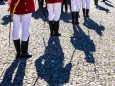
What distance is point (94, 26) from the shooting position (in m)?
11.6

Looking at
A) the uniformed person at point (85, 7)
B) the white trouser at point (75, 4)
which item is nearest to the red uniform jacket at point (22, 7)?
the white trouser at point (75, 4)

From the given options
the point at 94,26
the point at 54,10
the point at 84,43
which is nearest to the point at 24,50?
the point at 84,43

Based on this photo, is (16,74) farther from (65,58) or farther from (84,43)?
(84,43)

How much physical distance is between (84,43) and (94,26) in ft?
8.73

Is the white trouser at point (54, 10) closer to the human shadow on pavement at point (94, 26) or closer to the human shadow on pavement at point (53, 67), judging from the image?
the human shadow on pavement at point (53, 67)

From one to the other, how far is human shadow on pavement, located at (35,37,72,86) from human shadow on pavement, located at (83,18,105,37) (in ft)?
8.02

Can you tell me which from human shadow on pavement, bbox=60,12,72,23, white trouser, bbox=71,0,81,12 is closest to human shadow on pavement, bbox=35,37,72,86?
white trouser, bbox=71,0,81,12

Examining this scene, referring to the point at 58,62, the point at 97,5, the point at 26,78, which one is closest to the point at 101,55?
the point at 58,62

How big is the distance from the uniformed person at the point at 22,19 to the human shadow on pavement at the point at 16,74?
256mm

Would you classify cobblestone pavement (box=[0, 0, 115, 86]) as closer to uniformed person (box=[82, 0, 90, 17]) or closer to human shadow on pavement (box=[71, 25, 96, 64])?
human shadow on pavement (box=[71, 25, 96, 64])

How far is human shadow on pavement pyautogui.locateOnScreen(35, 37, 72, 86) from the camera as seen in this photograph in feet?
20.1

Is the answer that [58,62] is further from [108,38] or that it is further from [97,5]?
[97,5]

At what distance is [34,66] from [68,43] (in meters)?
2.21

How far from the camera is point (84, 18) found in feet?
43.1
